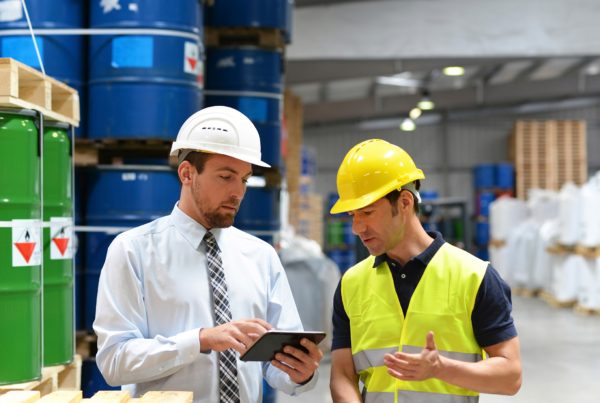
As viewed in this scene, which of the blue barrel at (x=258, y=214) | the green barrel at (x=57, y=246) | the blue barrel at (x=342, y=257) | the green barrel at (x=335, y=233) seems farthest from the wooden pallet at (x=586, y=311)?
the green barrel at (x=57, y=246)

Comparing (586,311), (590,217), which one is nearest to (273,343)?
(590,217)

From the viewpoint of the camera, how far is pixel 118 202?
563cm

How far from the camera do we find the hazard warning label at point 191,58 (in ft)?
18.6

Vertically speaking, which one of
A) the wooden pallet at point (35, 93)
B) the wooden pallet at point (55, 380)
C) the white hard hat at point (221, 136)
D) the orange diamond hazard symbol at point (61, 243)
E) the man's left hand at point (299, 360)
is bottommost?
the wooden pallet at point (55, 380)

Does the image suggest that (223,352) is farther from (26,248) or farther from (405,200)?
(26,248)

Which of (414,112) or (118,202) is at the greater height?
(414,112)

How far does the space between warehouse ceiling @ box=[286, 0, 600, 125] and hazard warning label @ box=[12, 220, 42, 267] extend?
807cm

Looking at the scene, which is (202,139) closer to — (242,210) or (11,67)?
→ (11,67)

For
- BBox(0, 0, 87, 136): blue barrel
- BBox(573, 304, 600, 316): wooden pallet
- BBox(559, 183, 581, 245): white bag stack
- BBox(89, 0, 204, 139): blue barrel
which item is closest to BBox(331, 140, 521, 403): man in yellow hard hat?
BBox(89, 0, 204, 139): blue barrel

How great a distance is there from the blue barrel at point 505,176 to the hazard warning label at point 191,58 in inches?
789

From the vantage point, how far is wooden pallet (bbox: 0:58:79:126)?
374 centimetres

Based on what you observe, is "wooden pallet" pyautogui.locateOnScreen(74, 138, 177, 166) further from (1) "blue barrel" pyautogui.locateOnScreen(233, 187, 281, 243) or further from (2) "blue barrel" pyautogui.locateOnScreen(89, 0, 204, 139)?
(1) "blue barrel" pyautogui.locateOnScreen(233, 187, 281, 243)

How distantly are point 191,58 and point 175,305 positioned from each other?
3.10 metres

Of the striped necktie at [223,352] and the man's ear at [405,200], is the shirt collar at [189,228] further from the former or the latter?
the man's ear at [405,200]
